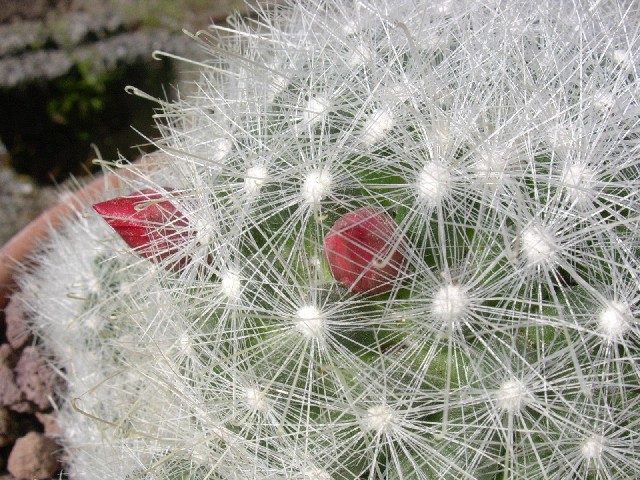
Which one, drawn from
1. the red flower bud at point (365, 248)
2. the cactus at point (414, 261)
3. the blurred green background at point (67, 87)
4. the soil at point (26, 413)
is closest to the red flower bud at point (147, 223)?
the cactus at point (414, 261)

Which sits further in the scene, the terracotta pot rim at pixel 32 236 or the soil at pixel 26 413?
the terracotta pot rim at pixel 32 236

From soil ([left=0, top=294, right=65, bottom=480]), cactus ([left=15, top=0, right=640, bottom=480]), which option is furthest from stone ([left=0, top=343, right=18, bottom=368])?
cactus ([left=15, top=0, right=640, bottom=480])

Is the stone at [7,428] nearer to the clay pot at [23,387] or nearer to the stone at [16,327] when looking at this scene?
the clay pot at [23,387]

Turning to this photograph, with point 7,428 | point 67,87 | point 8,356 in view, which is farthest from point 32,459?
point 67,87

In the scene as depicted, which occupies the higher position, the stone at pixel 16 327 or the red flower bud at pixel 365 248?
the stone at pixel 16 327

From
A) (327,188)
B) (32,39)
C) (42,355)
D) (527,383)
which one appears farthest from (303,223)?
(32,39)

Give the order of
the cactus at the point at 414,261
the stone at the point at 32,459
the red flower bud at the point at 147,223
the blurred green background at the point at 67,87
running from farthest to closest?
the blurred green background at the point at 67,87, the stone at the point at 32,459, the red flower bud at the point at 147,223, the cactus at the point at 414,261

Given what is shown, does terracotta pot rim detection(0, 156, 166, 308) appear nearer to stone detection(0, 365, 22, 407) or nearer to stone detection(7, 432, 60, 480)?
stone detection(0, 365, 22, 407)
